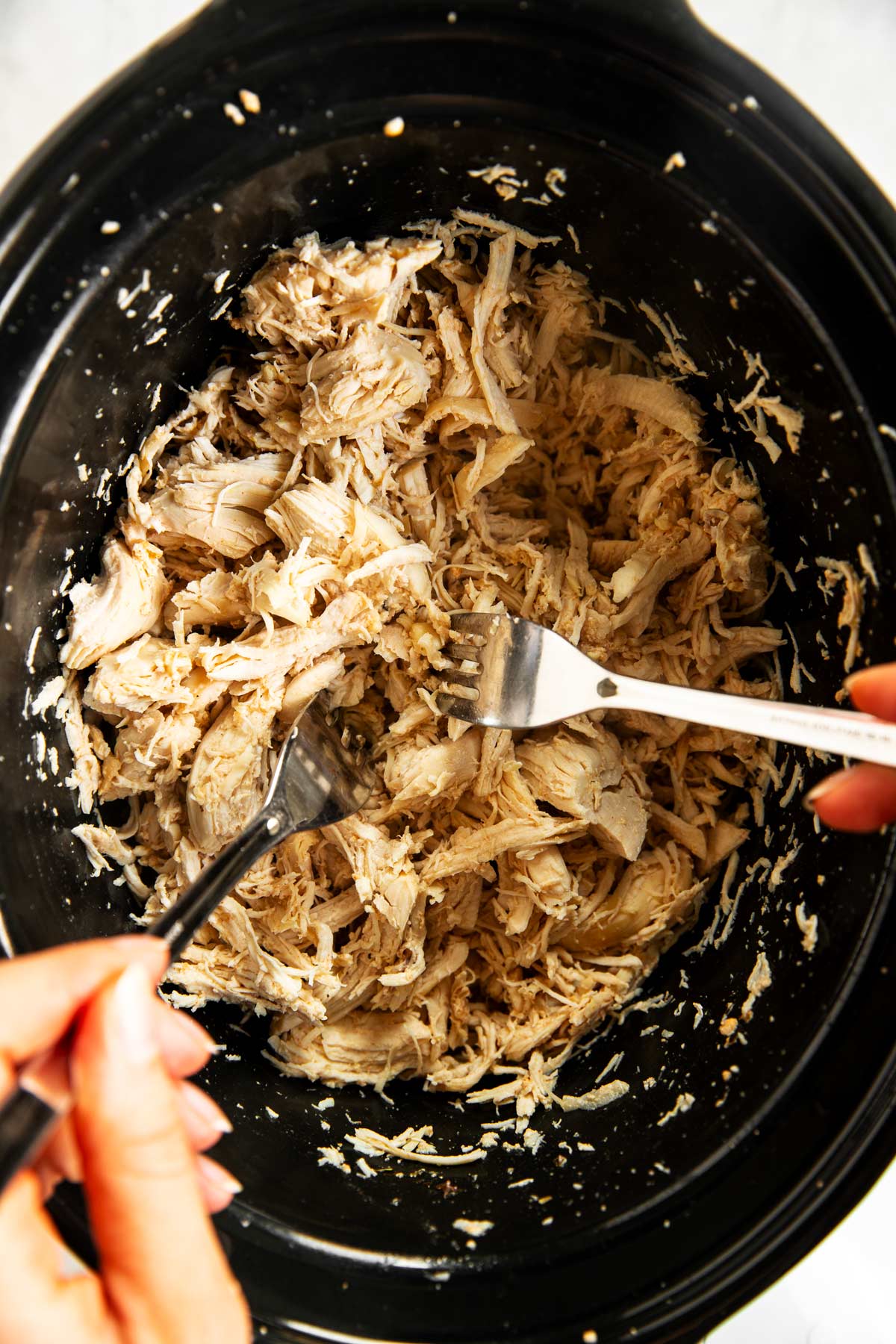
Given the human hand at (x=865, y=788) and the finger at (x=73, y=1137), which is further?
the human hand at (x=865, y=788)

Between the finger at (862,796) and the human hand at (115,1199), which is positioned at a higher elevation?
the finger at (862,796)

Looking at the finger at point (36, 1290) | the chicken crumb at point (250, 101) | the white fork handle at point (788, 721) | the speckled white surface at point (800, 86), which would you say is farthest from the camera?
the speckled white surface at point (800, 86)

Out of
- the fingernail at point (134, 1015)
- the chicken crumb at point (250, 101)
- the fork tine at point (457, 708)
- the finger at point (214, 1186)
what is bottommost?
the finger at point (214, 1186)

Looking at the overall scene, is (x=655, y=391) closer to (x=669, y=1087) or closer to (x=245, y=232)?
(x=245, y=232)

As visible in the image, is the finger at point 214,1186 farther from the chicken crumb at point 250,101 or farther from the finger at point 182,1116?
the chicken crumb at point 250,101

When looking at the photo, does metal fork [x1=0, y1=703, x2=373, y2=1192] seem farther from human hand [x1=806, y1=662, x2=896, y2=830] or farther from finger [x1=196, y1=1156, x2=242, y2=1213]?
human hand [x1=806, y1=662, x2=896, y2=830]

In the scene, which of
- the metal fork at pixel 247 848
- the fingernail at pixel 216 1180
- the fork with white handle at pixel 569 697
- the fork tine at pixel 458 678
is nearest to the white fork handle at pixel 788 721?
the fork with white handle at pixel 569 697

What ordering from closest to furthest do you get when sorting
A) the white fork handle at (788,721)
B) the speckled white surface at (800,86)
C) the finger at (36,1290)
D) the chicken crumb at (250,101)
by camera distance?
1. the finger at (36,1290)
2. the white fork handle at (788,721)
3. the chicken crumb at (250,101)
4. the speckled white surface at (800,86)
